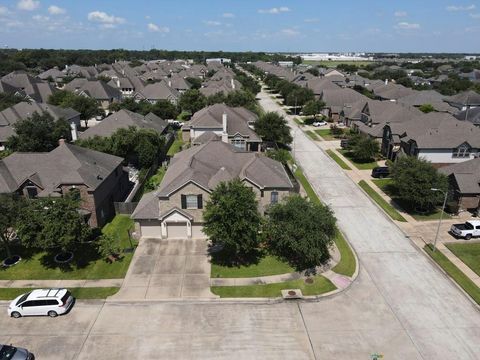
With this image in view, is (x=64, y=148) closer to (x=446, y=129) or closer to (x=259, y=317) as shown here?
(x=259, y=317)

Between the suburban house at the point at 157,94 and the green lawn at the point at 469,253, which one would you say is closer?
the green lawn at the point at 469,253

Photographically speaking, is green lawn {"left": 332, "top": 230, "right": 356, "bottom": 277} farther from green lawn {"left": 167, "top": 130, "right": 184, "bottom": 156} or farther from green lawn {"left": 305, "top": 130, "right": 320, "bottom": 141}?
green lawn {"left": 305, "top": 130, "right": 320, "bottom": 141}

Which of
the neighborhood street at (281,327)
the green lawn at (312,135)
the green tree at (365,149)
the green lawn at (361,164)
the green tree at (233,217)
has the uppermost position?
the green tree at (233,217)

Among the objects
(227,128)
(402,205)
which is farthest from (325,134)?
(402,205)

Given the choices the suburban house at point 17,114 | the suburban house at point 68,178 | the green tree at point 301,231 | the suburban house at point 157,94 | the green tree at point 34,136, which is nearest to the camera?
the green tree at point 301,231

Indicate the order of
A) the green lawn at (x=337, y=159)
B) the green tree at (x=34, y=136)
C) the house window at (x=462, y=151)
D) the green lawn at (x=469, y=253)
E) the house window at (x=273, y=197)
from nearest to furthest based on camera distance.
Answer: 1. the green lawn at (x=469, y=253)
2. the house window at (x=273, y=197)
3. the green tree at (x=34, y=136)
4. the house window at (x=462, y=151)
5. the green lawn at (x=337, y=159)

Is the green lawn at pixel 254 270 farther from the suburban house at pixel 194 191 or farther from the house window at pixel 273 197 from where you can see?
the house window at pixel 273 197

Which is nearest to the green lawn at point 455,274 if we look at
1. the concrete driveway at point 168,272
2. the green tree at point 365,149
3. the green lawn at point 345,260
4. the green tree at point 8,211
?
the green lawn at point 345,260

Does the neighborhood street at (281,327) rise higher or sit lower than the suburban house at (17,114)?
lower
